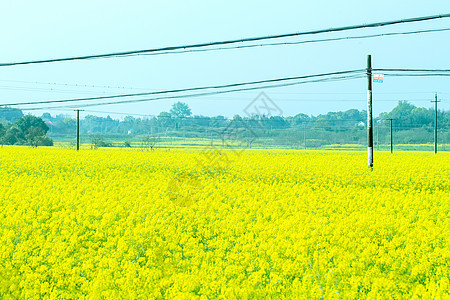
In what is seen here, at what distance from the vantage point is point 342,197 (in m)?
11.6

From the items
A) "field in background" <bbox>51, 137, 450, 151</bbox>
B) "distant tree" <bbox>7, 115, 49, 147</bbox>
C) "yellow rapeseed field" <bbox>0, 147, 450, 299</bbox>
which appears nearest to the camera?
"yellow rapeseed field" <bbox>0, 147, 450, 299</bbox>

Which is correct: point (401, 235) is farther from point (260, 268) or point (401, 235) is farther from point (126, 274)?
point (126, 274)

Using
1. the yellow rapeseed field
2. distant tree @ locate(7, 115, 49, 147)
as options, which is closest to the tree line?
distant tree @ locate(7, 115, 49, 147)

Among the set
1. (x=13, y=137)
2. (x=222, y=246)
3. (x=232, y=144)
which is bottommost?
(x=222, y=246)

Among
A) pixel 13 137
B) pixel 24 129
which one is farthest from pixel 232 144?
pixel 13 137

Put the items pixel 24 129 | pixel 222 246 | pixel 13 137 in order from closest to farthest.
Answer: pixel 222 246
pixel 13 137
pixel 24 129

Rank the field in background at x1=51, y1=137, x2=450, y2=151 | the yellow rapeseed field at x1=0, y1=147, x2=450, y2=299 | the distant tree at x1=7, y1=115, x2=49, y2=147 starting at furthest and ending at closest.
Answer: the distant tree at x1=7, y1=115, x2=49, y2=147 → the field in background at x1=51, y1=137, x2=450, y2=151 → the yellow rapeseed field at x1=0, y1=147, x2=450, y2=299

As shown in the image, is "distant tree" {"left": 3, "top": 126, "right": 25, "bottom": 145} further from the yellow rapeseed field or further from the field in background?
the yellow rapeseed field

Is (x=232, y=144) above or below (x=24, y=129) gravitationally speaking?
below

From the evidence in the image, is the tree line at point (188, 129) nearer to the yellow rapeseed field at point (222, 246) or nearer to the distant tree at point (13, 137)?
the distant tree at point (13, 137)

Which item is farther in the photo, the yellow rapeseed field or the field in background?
the field in background

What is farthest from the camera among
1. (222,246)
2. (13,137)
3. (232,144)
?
(13,137)

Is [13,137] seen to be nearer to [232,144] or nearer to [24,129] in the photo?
[24,129]

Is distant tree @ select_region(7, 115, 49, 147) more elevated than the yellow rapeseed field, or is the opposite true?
distant tree @ select_region(7, 115, 49, 147)
